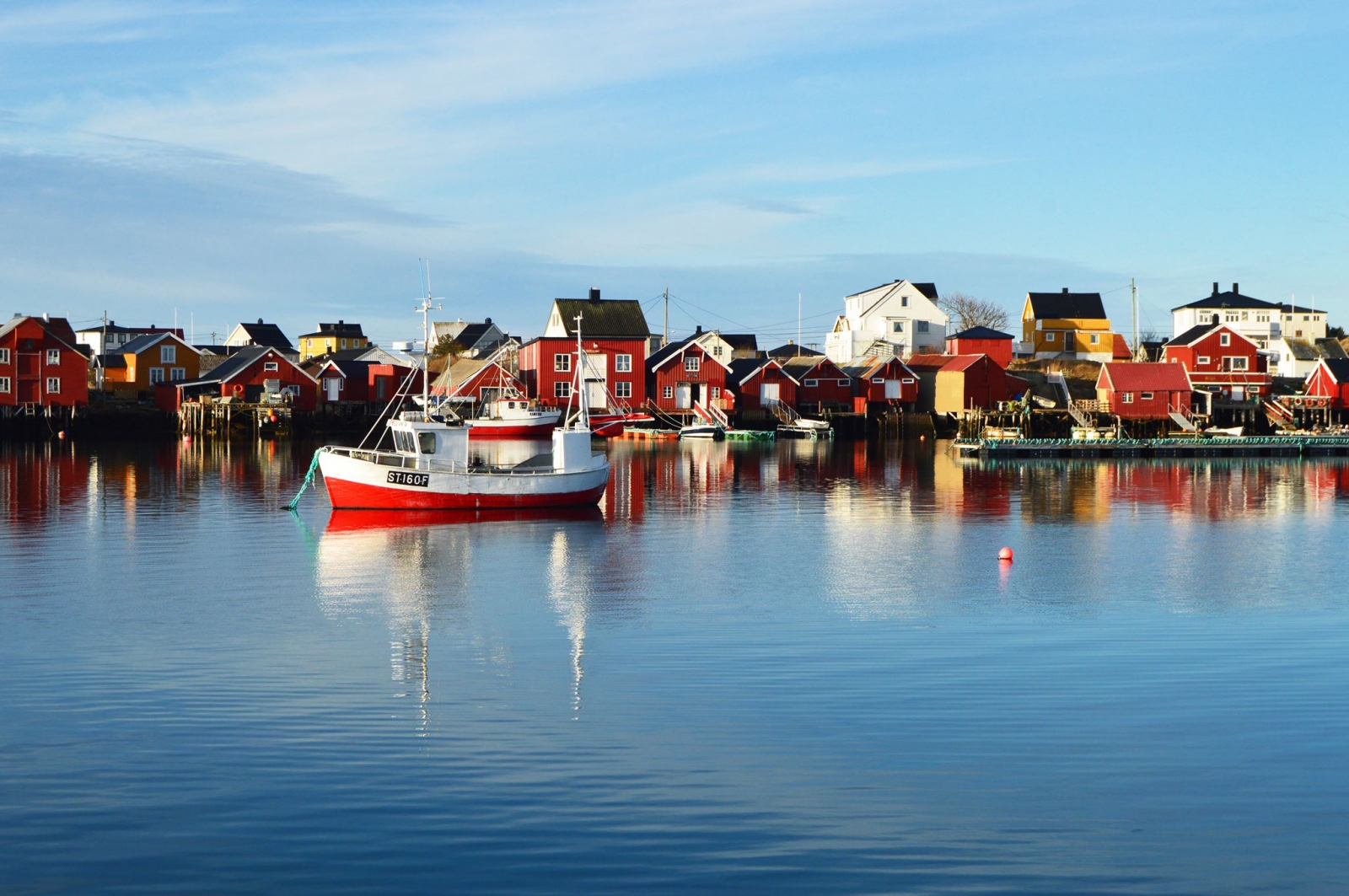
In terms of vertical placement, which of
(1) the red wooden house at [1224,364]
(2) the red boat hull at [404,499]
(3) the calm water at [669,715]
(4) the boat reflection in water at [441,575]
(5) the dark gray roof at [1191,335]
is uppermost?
(5) the dark gray roof at [1191,335]

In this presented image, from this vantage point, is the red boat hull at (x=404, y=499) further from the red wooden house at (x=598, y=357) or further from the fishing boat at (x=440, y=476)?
the red wooden house at (x=598, y=357)

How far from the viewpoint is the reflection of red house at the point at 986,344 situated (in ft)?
349

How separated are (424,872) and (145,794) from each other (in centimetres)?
350

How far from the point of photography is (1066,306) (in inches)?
4929

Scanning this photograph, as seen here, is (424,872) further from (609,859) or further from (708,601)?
(708,601)

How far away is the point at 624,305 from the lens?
96.3 m

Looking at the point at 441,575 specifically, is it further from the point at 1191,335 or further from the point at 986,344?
the point at 986,344

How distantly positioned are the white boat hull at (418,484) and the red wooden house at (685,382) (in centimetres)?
5524

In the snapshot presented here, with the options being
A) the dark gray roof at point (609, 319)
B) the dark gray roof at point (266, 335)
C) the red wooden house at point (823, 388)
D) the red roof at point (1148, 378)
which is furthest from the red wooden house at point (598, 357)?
the dark gray roof at point (266, 335)

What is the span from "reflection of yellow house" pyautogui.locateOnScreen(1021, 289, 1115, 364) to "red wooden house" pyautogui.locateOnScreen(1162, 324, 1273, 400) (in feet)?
83.1

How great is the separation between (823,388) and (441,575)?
74864 millimetres

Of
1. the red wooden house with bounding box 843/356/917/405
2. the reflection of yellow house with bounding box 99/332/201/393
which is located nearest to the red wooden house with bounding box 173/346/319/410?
the reflection of yellow house with bounding box 99/332/201/393

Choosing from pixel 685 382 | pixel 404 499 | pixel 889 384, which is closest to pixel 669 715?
pixel 404 499

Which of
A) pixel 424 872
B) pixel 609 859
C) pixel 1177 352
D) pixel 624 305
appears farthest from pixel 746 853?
pixel 1177 352
